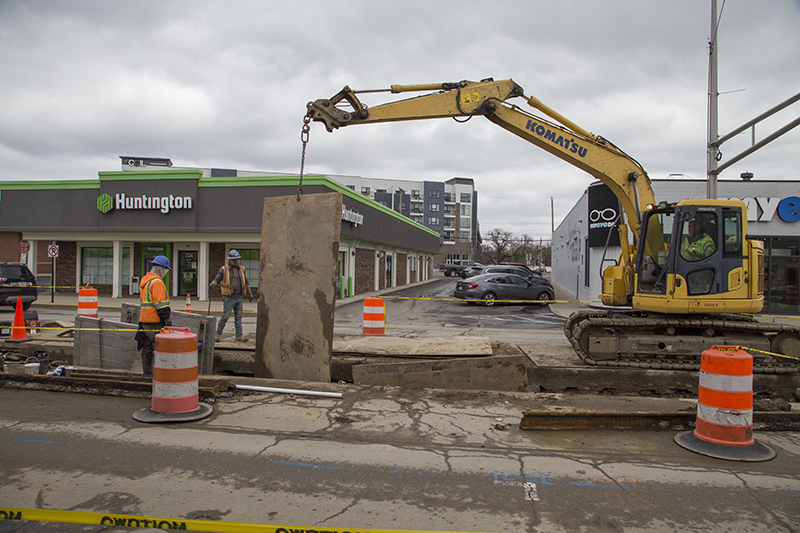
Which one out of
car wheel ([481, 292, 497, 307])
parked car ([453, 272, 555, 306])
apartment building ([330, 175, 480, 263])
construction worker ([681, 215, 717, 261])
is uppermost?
apartment building ([330, 175, 480, 263])

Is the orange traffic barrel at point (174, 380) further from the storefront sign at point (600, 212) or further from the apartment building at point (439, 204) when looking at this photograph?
the apartment building at point (439, 204)

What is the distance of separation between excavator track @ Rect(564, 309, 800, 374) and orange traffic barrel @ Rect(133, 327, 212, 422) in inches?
235

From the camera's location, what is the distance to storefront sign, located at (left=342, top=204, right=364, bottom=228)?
22000mm

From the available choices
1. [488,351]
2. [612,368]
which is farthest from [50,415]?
[612,368]

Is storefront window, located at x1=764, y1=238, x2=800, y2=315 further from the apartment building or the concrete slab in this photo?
the apartment building

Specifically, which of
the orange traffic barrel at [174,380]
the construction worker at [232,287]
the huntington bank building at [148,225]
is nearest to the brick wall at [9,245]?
the huntington bank building at [148,225]

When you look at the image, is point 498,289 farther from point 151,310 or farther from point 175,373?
point 175,373

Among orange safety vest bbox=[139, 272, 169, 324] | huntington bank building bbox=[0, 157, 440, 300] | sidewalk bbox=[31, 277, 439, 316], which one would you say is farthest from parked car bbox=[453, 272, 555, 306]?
orange safety vest bbox=[139, 272, 169, 324]

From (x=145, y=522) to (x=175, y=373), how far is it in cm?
228

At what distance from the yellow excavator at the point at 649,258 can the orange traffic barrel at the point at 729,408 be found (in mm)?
3155

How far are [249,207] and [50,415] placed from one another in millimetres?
16962

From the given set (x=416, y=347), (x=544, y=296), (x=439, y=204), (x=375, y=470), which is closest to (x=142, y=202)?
(x=544, y=296)

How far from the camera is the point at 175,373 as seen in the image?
5344 millimetres

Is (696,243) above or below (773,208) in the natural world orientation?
below
